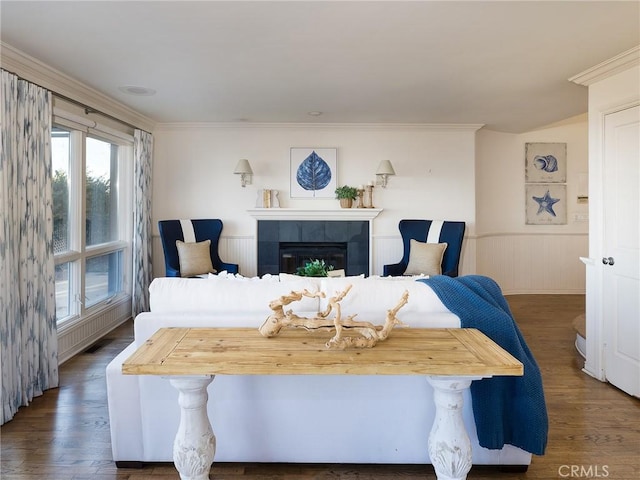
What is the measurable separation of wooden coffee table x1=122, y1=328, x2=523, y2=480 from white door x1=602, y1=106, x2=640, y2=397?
1812mm

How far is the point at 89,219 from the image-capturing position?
425 cm

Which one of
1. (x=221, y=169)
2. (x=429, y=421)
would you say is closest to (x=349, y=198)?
(x=221, y=169)

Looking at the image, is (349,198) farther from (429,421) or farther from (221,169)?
(429,421)

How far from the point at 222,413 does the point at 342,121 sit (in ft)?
13.2

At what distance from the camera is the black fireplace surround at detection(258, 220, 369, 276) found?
18.0 ft

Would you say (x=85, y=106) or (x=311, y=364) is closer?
(x=311, y=364)

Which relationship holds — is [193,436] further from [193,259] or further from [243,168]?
[243,168]

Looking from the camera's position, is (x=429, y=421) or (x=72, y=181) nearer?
(x=429, y=421)

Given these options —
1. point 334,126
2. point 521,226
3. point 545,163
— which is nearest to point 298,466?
point 334,126

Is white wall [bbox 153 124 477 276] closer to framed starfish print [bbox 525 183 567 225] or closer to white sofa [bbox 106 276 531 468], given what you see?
framed starfish print [bbox 525 183 567 225]

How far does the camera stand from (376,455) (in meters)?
1.99

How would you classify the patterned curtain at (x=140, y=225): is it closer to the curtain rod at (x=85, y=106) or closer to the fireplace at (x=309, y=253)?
the curtain rod at (x=85, y=106)

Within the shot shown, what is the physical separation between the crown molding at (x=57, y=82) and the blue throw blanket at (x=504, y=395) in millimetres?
3125

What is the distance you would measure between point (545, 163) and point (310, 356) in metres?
5.93
